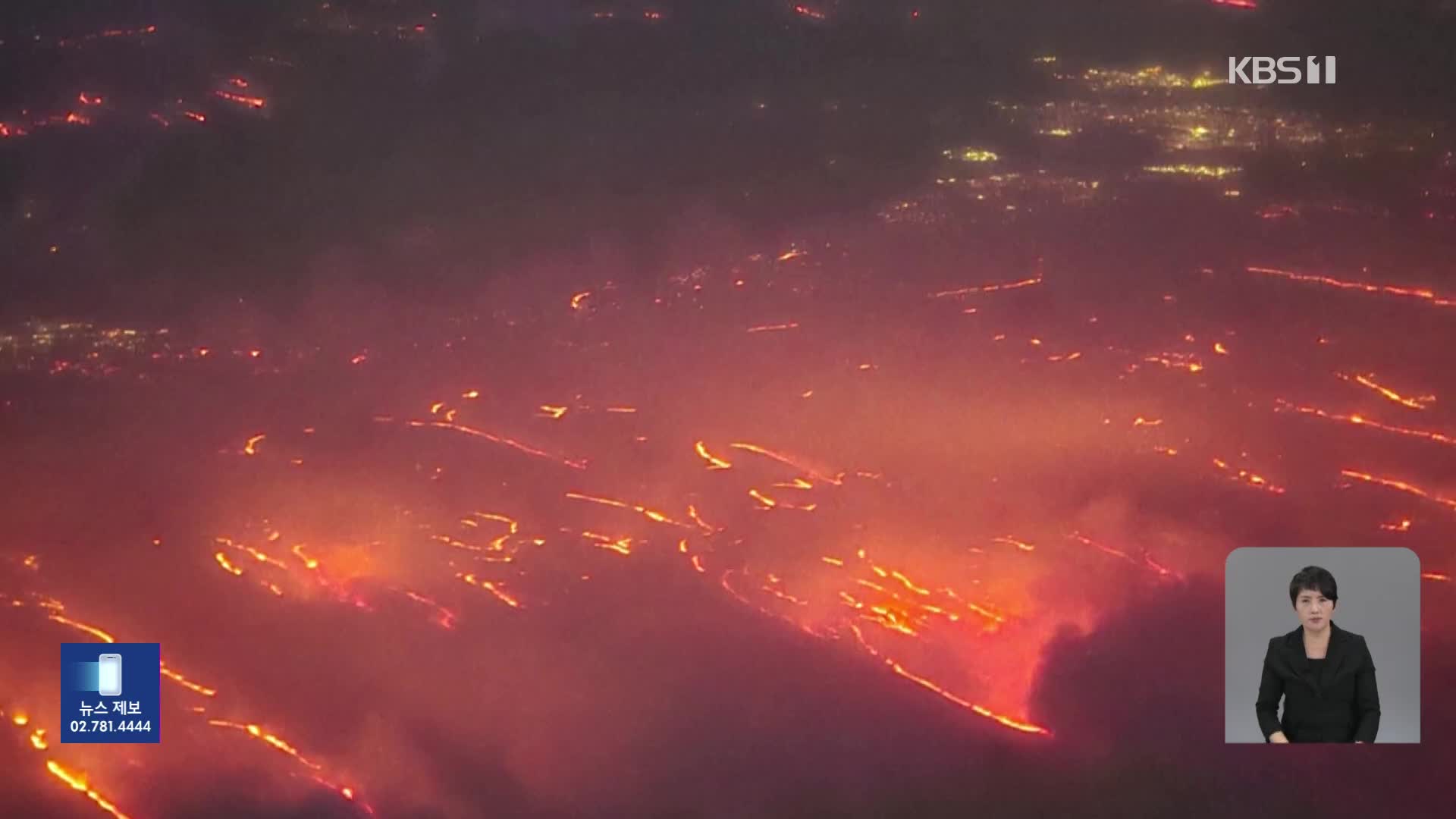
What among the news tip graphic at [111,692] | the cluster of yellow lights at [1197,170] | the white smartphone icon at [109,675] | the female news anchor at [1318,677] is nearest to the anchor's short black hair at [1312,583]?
the female news anchor at [1318,677]

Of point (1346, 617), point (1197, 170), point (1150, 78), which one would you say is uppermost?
point (1150, 78)

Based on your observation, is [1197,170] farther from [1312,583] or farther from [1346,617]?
[1346,617]

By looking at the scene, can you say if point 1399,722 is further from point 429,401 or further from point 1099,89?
point 429,401

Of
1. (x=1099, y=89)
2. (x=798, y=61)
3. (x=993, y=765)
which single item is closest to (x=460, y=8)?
(x=798, y=61)

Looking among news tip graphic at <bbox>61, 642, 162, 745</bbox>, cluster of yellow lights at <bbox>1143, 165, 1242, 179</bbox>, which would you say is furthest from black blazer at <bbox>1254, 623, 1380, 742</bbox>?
news tip graphic at <bbox>61, 642, 162, 745</bbox>

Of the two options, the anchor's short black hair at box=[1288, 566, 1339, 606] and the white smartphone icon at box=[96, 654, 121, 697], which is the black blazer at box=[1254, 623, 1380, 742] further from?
the white smartphone icon at box=[96, 654, 121, 697]

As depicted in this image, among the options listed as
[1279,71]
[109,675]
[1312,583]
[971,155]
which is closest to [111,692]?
[109,675]

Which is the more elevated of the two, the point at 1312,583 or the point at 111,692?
the point at 1312,583
